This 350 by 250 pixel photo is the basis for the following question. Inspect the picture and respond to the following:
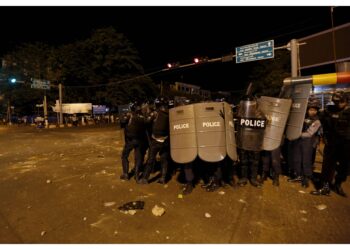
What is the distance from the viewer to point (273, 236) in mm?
3191

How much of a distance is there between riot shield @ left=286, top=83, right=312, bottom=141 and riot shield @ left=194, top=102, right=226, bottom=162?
4.92ft

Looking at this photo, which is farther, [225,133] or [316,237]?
[225,133]

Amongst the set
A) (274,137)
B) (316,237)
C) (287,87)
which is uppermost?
(287,87)

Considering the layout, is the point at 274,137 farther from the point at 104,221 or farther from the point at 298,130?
the point at 104,221

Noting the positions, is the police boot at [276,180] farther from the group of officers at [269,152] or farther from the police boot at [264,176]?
the police boot at [264,176]

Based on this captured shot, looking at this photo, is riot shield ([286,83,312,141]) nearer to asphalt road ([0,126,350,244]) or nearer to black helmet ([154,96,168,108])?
asphalt road ([0,126,350,244])

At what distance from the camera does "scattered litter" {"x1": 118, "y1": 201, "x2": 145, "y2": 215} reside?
4.05 metres

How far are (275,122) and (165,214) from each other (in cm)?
273

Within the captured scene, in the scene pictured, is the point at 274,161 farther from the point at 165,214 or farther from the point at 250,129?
the point at 165,214

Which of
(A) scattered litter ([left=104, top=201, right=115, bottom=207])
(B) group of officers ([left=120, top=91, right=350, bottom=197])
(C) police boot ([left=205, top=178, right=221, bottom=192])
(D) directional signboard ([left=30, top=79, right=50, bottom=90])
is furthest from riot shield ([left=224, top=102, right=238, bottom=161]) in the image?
(D) directional signboard ([left=30, top=79, right=50, bottom=90])

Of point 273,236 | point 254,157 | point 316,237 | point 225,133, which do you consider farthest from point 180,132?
point 316,237

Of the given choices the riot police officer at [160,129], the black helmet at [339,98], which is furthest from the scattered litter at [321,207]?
the riot police officer at [160,129]

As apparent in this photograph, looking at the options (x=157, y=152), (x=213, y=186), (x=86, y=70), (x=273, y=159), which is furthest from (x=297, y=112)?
(x=86, y=70)

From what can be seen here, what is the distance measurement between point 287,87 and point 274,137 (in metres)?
1.37
